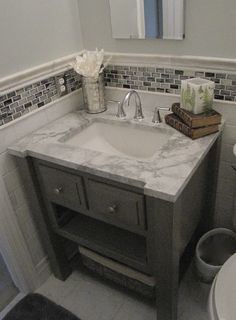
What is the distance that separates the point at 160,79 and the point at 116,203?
60 cm

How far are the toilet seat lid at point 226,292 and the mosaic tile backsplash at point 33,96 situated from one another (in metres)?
0.95

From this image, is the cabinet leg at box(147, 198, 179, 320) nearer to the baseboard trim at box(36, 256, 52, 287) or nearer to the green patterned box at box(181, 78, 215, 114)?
the green patterned box at box(181, 78, 215, 114)

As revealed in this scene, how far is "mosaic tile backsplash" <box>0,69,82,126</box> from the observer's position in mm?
1137

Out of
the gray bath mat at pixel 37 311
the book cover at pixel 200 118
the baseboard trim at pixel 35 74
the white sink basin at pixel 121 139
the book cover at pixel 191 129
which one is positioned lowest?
the gray bath mat at pixel 37 311

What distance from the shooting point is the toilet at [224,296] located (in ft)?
2.77

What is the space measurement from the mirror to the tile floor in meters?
1.14

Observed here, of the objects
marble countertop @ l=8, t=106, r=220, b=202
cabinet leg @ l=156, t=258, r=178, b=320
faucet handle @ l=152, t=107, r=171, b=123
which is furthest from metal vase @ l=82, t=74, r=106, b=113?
cabinet leg @ l=156, t=258, r=178, b=320

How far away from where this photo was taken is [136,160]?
1.01 metres

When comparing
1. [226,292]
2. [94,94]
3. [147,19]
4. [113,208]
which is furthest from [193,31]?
[226,292]

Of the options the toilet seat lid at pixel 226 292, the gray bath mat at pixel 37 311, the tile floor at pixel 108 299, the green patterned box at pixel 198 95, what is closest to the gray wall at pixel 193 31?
the green patterned box at pixel 198 95

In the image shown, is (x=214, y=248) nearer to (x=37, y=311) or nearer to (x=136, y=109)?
(x=136, y=109)

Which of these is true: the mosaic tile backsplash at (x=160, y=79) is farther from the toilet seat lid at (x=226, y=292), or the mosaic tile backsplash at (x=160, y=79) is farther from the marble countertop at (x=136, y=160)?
the toilet seat lid at (x=226, y=292)

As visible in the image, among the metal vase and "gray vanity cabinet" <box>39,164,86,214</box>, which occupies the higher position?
the metal vase

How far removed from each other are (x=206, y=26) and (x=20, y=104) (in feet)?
2.55
